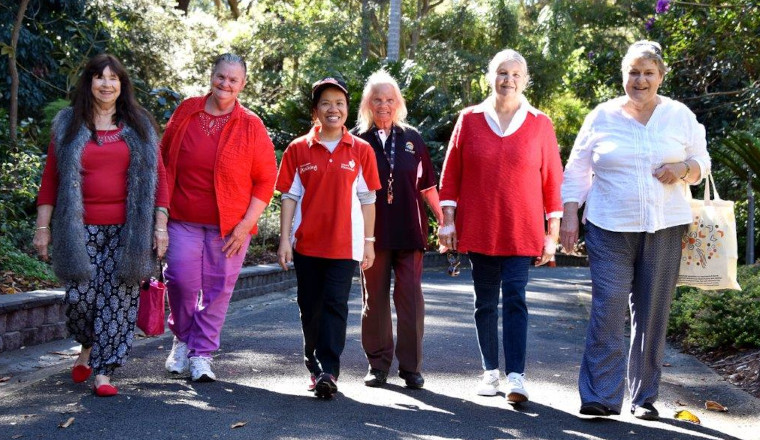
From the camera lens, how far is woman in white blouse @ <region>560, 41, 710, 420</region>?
6109 mm

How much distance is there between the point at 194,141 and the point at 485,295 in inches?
78.7

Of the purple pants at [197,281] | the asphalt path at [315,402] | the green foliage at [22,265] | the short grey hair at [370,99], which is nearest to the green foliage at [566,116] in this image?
the green foliage at [22,265]

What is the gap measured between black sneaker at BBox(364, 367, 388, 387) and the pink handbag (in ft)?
4.26

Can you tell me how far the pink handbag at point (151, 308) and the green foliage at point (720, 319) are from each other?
4.25 meters

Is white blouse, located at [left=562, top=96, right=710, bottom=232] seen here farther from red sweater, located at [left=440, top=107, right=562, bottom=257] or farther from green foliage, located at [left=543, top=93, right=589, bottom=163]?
green foliage, located at [left=543, top=93, right=589, bottom=163]

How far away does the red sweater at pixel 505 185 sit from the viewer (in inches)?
263

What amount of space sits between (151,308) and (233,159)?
1025 mm

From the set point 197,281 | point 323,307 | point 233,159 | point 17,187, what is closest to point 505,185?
point 323,307

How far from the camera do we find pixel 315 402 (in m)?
6.39

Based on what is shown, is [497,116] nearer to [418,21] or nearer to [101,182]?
[101,182]

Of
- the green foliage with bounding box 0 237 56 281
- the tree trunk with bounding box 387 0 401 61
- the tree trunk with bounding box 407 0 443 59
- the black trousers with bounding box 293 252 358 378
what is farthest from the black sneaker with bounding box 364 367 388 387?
→ the tree trunk with bounding box 407 0 443 59

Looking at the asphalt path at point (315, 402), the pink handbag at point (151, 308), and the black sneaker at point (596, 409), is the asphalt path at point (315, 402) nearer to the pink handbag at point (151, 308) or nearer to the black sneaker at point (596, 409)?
→ the black sneaker at point (596, 409)

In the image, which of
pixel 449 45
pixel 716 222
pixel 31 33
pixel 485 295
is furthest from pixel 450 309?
pixel 449 45

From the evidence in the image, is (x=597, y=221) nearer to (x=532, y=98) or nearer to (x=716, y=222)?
(x=716, y=222)
